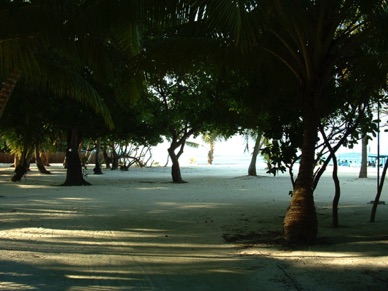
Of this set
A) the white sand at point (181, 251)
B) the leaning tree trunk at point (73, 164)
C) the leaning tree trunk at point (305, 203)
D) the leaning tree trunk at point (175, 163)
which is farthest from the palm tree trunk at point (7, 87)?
the leaning tree trunk at point (175, 163)

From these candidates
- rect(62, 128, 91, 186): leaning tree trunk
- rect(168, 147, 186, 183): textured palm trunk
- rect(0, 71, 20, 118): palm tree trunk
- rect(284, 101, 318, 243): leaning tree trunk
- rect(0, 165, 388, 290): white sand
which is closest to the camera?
rect(0, 165, 388, 290): white sand

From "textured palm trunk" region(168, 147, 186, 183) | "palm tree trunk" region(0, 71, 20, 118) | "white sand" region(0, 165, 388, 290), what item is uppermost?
"palm tree trunk" region(0, 71, 20, 118)

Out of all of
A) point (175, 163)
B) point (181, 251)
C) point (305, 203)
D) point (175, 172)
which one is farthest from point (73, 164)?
point (305, 203)

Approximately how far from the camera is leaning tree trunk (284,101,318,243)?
684cm

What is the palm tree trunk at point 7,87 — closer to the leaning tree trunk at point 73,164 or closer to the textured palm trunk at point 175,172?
the leaning tree trunk at point 73,164

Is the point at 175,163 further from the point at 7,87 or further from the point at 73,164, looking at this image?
the point at 7,87

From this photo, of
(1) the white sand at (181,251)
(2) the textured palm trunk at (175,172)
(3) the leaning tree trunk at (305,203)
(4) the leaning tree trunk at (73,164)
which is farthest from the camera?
(2) the textured palm trunk at (175,172)

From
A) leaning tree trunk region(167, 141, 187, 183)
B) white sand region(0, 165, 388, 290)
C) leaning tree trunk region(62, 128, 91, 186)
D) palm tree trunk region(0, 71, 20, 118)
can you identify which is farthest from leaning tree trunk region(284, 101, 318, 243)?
leaning tree trunk region(167, 141, 187, 183)

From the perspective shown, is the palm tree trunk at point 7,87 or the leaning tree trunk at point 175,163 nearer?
the palm tree trunk at point 7,87

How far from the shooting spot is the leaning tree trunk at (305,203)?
6.84 meters

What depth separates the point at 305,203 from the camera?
6.93 metres

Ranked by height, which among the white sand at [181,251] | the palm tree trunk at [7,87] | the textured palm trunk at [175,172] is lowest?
the white sand at [181,251]

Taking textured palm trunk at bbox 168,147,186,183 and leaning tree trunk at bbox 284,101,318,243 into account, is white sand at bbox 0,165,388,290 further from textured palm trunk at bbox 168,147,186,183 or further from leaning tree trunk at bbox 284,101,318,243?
textured palm trunk at bbox 168,147,186,183

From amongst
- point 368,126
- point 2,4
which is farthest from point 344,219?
point 2,4
